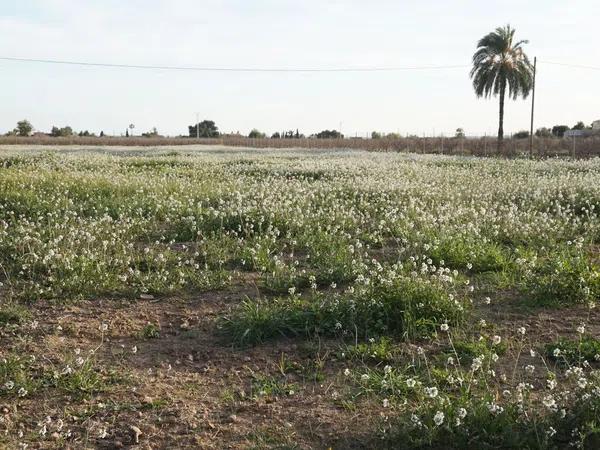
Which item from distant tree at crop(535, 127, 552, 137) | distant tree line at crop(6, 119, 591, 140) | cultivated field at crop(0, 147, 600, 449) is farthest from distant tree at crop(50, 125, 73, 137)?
cultivated field at crop(0, 147, 600, 449)

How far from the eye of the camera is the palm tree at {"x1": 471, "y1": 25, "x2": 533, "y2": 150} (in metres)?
37.8

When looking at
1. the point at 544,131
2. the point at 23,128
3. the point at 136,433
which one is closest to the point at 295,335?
the point at 136,433

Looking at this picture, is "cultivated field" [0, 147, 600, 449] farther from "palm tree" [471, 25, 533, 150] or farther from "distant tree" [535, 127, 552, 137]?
A: "distant tree" [535, 127, 552, 137]

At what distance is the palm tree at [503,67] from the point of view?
1487 inches

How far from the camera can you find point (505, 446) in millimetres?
3193

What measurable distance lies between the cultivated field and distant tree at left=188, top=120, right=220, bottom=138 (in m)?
80.8

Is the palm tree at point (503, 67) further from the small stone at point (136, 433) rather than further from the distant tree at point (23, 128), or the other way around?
the distant tree at point (23, 128)

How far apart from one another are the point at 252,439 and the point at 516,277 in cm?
404

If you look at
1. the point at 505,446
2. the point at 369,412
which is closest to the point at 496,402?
the point at 505,446

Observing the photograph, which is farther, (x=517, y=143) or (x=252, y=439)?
(x=517, y=143)

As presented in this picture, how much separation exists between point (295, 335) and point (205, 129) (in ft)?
284

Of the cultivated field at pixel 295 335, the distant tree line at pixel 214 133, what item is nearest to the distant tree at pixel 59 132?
the distant tree line at pixel 214 133

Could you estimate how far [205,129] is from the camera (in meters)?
89.1

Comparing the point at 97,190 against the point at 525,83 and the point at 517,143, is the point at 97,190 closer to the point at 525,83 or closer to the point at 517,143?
the point at 525,83
